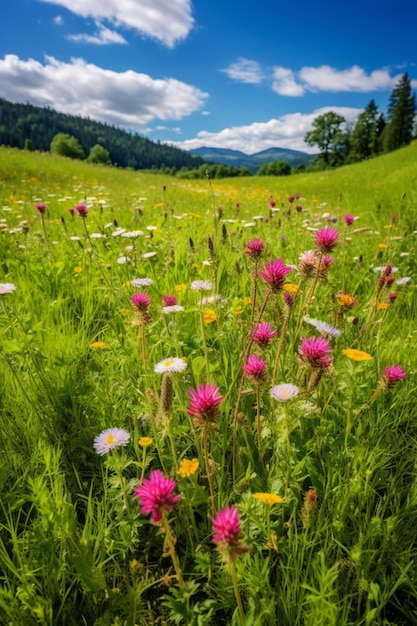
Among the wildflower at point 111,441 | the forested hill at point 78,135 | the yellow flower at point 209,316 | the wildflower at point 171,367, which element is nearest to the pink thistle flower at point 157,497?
the wildflower at point 111,441

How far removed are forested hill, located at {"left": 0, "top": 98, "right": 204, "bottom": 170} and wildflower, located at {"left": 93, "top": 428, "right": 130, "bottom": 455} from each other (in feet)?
458

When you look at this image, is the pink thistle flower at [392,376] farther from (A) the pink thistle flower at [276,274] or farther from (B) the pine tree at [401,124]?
(B) the pine tree at [401,124]

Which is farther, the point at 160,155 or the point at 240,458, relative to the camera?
the point at 160,155

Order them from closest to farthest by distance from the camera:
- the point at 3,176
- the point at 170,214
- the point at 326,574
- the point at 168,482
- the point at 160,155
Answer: the point at 168,482
the point at 326,574
the point at 170,214
the point at 3,176
the point at 160,155

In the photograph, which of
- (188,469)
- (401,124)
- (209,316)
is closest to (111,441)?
(188,469)

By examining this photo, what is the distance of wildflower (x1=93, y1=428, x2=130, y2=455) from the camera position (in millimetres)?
1274

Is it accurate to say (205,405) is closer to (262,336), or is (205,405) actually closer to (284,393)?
(284,393)

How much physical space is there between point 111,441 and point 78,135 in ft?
614

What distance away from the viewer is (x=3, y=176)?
9.62m

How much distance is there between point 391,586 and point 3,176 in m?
11.1

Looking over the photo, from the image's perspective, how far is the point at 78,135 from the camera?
16250 centimetres

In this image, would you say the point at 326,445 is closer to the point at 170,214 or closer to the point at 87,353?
the point at 87,353

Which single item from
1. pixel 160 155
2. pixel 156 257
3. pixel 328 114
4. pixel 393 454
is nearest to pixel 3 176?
pixel 156 257

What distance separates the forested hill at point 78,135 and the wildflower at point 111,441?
140m
